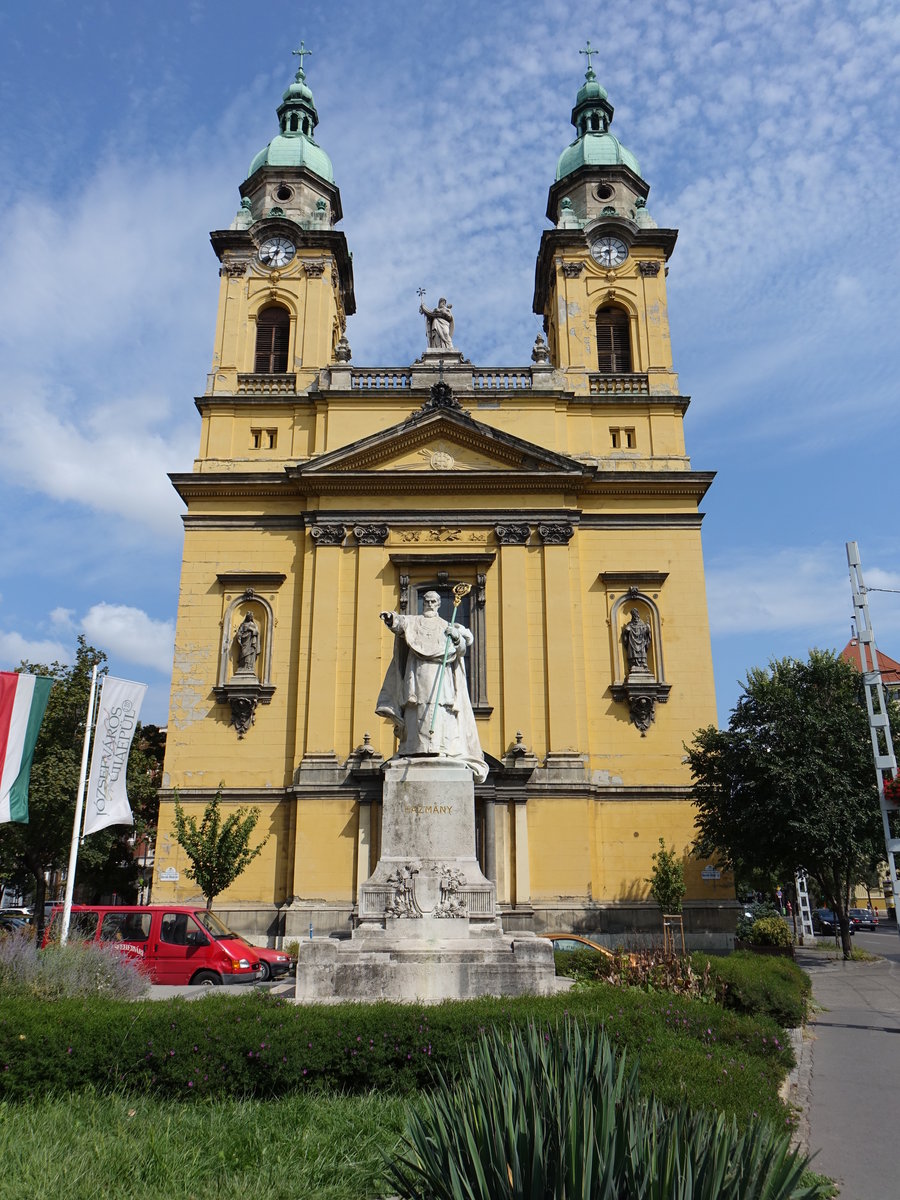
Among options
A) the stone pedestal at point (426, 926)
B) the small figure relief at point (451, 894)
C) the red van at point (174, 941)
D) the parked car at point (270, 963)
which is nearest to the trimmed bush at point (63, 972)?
the stone pedestal at point (426, 926)

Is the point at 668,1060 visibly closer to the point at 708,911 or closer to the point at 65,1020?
the point at 65,1020

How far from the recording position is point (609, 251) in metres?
33.4

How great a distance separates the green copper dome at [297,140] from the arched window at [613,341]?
12267mm

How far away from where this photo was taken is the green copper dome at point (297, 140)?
116 feet

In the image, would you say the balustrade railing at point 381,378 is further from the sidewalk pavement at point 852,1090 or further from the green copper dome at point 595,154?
the sidewalk pavement at point 852,1090

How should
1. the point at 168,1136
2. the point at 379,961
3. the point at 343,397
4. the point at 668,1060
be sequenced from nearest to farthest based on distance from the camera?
1. the point at 168,1136
2. the point at 668,1060
3. the point at 379,961
4. the point at 343,397

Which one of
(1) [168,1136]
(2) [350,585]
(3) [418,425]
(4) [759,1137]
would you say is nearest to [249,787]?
(2) [350,585]

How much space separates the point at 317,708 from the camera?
26.6 m

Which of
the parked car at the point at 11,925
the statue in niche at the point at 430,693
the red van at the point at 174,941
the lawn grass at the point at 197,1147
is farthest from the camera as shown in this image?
the red van at the point at 174,941

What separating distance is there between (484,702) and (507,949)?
16530 mm

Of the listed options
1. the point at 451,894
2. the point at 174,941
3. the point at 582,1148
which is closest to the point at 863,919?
the point at 174,941

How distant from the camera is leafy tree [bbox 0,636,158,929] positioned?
2953cm

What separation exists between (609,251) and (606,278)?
1182 mm

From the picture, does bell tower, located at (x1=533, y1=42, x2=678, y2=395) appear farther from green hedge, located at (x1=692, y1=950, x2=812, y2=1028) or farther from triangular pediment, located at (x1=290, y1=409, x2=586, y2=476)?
green hedge, located at (x1=692, y1=950, x2=812, y2=1028)
